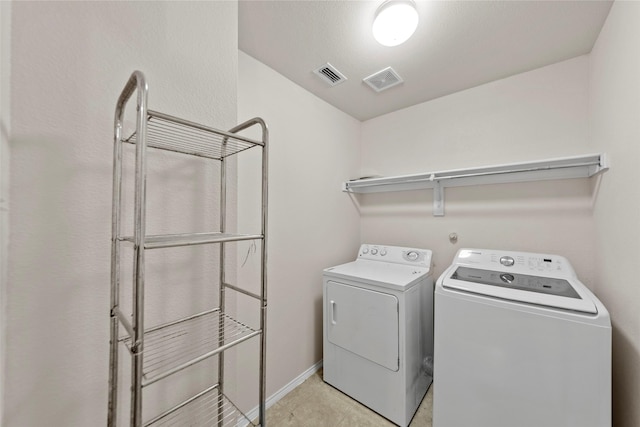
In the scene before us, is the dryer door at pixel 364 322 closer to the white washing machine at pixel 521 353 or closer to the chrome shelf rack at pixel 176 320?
the white washing machine at pixel 521 353

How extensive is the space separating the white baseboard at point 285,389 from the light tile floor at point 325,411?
3 centimetres

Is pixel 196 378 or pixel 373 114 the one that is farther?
pixel 373 114

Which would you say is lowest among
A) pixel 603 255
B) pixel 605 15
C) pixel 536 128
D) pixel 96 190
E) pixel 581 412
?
pixel 581 412

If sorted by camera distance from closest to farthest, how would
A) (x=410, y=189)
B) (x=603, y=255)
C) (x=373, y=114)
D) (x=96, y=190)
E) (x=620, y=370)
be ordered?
(x=96, y=190)
(x=620, y=370)
(x=603, y=255)
(x=410, y=189)
(x=373, y=114)

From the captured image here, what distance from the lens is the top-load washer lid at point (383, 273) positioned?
1.66 m

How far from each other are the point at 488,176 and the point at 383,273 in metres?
1.15

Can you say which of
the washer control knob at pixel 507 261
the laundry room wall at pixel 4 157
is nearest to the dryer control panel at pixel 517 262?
the washer control knob at pixel 507 261

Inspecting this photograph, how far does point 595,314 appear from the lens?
1.01 meters

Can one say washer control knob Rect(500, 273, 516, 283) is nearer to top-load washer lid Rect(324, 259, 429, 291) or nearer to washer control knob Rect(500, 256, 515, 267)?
washer control knob Rect(500, 256, 515, 267)

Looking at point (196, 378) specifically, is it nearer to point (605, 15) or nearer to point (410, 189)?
point (410, 189)

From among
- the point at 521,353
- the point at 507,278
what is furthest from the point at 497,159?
the point at 521,353

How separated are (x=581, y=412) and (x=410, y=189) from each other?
1.71 meters

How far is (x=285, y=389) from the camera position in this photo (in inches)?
73.7

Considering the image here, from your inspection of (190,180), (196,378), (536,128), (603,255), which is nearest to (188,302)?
(196,378)
